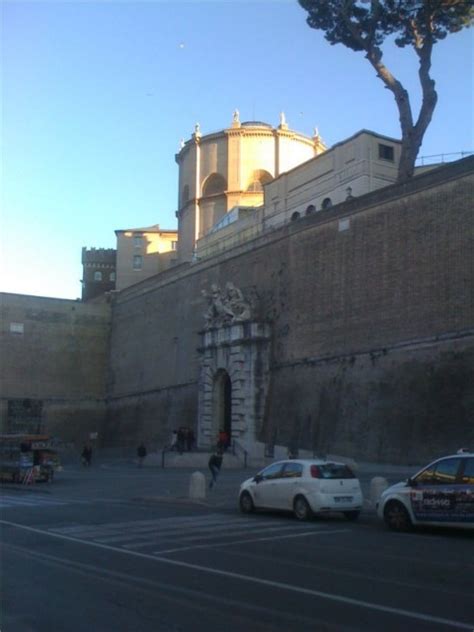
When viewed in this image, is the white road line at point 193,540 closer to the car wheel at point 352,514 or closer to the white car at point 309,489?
the white car at point 309,489

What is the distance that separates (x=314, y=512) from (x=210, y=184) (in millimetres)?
49946

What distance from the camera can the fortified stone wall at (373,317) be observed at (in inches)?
1093

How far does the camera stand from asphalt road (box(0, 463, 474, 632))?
721cm

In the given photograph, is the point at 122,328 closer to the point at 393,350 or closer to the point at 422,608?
the point at 393,350

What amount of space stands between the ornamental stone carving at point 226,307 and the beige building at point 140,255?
3241 centimetres

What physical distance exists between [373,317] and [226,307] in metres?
11.4

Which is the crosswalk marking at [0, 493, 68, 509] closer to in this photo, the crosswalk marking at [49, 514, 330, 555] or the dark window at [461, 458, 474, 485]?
the crosswalk marking at [49, 514, 330, 555]

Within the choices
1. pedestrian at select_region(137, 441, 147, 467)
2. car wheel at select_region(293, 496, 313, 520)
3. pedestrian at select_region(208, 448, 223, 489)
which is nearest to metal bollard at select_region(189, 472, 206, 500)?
pedestrian at select_region(208, 448, 223, 489)

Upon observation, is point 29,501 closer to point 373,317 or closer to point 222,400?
point 373,317

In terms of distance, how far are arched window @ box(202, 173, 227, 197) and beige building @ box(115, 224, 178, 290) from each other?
13436 millimetres

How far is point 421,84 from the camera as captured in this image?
118 ft

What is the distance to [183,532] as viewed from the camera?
14234mm

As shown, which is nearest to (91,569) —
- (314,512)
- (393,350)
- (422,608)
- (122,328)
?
(422,608)

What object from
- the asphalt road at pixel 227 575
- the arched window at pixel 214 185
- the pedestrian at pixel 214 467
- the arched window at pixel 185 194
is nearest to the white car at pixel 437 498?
the asphalt road at pixel 227 575
